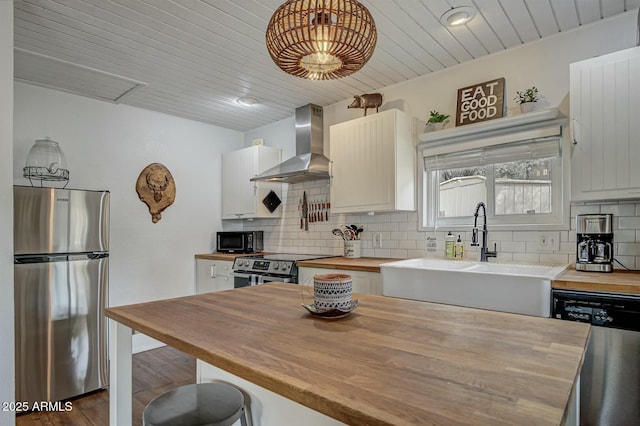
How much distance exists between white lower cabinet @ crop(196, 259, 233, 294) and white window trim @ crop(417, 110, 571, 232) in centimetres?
202

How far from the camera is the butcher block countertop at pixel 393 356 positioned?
605 mm

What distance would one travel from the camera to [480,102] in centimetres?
275

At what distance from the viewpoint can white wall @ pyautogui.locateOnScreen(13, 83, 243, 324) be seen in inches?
124

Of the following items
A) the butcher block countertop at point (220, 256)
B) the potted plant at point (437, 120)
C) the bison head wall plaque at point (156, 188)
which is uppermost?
the potted plant at point (437, 120)

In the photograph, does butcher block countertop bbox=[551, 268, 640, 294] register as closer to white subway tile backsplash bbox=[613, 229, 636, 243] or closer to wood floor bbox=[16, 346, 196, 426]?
white subway tile backsplash bbox=[613, 229, 636, 243]

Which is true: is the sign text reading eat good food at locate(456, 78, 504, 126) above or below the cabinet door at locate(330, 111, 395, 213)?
above

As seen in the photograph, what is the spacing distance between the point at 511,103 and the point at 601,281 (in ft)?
4.70

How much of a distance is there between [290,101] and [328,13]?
99.2 inches

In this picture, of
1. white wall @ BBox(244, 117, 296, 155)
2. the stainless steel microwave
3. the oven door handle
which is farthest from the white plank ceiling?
the oven door handle

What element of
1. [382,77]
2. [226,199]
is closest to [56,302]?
[226,199]

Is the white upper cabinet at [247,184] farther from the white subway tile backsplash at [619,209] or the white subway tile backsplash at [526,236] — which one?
the white subway tile backsplash at [619,209]

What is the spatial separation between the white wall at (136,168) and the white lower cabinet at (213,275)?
0.42 ft

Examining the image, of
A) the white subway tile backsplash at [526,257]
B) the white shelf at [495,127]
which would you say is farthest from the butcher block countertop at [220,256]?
the white subway tile backsplash at [526,257]
